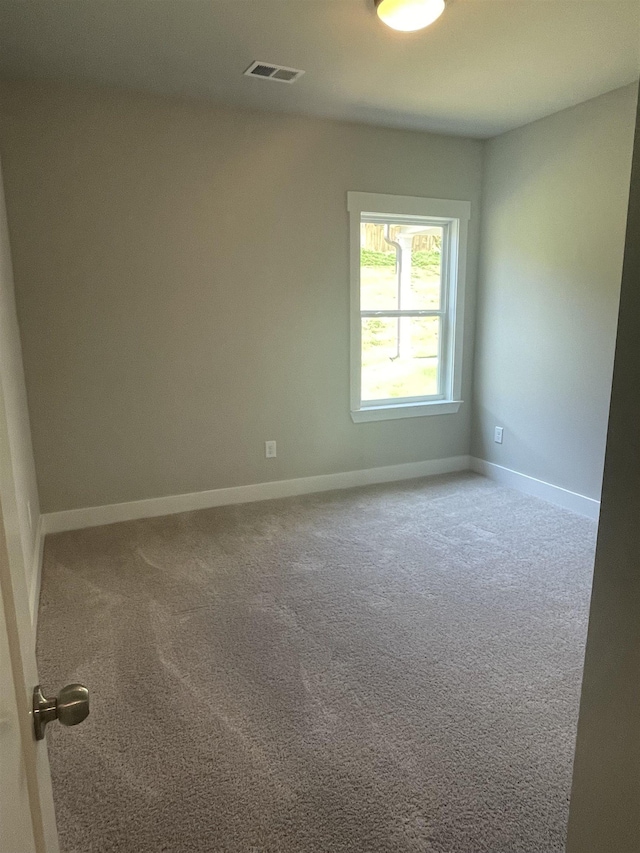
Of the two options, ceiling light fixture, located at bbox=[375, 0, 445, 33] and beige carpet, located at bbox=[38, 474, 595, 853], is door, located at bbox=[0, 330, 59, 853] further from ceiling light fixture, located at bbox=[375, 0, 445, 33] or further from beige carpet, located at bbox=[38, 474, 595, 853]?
ceiling light fixture, located at bbox=[375, 0, 445, 33]

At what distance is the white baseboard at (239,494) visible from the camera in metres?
3.54

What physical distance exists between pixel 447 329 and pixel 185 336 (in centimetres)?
217

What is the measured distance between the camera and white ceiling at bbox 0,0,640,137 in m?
2.36

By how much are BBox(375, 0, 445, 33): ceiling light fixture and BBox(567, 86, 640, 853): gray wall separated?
6.56ft

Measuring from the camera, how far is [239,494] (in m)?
3.98

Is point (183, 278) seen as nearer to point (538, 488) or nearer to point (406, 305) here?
point (406, 305)

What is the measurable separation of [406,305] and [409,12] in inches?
89.6

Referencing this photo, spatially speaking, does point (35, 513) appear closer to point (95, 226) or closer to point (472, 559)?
point (95, 226)

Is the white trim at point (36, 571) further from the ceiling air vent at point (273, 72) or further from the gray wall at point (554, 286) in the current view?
the gray wall at point (554, 286)

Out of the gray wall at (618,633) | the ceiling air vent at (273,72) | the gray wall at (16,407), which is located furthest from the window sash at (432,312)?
the gray wall at (618,633)

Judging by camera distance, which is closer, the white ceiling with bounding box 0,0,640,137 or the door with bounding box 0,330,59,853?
the door with bounding box 0,330,59,853

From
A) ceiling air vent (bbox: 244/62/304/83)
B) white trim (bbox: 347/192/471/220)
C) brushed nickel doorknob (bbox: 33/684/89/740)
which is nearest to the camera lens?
brushed nickel doorknob (bbox: 33/684/89/740)

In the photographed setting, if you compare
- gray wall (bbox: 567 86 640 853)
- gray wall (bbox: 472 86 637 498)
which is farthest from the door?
gray wall (bbox: 472 86 637 498)

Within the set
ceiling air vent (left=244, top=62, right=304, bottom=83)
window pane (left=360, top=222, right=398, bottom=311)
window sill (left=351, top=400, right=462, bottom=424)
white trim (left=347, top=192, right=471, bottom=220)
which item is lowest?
window sill (left=351, top=400, right=462, bottom=424)
